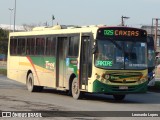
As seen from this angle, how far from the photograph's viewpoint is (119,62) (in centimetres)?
1906

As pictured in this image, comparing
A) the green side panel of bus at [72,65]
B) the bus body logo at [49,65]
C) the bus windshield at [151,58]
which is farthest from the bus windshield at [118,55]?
the bus windshield at [151,58]

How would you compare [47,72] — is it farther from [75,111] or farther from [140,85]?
[75,111]

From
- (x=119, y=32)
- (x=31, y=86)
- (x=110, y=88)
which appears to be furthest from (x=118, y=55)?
(x=31, y=86)

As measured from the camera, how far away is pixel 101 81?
18.8 m

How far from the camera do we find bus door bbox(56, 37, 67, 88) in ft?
70.0

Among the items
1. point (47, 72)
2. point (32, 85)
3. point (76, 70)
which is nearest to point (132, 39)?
point (76, 70)

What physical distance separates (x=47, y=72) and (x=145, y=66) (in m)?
5.13

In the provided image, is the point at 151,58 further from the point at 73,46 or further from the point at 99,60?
the point at 99,60

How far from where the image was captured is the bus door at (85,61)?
19.4 meters

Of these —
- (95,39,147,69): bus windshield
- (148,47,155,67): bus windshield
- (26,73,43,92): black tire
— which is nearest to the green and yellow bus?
(95,39,147,69): bus windshield

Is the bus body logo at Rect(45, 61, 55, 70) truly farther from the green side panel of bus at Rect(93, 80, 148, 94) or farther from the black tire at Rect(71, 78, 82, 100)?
the green side panel of bus at Rect(93, 80, 148, 94)

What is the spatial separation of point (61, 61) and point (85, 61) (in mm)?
2214

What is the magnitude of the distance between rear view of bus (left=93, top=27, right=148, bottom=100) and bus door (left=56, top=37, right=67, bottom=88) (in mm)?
2682

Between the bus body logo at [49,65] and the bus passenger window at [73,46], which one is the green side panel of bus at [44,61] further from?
the bus passenger window at [73,46]
